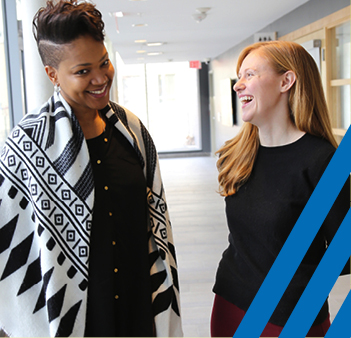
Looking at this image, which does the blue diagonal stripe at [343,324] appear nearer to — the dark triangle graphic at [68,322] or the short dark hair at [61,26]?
the dark triangle graphic at [68,322]

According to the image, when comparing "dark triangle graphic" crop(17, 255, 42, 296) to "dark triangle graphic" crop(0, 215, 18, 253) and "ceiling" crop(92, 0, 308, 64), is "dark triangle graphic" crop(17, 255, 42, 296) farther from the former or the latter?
"ceiling" crop(92, 0, 308, 64)

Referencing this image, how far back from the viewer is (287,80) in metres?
1.37

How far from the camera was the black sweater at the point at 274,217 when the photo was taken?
1271 mm

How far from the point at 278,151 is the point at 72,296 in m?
0.76

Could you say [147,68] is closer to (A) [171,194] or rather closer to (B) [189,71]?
(B) [189,71]

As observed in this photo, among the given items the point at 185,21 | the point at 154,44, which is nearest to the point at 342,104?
the point at 185,21

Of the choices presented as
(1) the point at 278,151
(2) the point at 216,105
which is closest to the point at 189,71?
(2) the point at 216,105

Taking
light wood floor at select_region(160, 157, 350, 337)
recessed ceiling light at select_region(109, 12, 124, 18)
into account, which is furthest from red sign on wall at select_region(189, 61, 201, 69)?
recessed ceiling light at select_region(109, 12, 124, 18)

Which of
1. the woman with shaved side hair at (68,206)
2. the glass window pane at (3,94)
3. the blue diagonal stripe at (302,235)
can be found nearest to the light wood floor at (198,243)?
the woman with shaved side hair at (68,206)

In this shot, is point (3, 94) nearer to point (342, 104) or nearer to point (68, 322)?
point (68, 322)

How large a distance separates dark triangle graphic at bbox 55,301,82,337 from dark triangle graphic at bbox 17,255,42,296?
0.11 meters

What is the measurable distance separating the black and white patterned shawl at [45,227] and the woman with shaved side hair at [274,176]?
533 mm

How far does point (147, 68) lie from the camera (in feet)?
44.8

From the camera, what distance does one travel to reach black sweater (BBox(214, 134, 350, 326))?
1271 millimetres
